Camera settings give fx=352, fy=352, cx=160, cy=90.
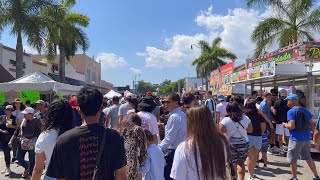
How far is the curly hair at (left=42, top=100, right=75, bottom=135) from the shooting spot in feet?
14.4

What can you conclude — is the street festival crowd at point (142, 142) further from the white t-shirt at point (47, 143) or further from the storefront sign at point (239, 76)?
the storefront sign at point (239, 76)

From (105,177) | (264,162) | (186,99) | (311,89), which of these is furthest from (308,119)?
(105,177)

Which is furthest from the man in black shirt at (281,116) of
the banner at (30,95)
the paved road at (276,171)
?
the banner at (30,95)

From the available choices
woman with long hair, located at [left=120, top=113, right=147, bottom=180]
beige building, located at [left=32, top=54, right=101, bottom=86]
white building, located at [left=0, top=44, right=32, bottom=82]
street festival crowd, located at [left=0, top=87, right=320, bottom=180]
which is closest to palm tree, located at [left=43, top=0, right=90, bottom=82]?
white building, located at [left=0, top=44, right=32, bottom=82]

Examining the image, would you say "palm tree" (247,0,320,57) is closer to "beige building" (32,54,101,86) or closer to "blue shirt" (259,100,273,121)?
"blue shirt" (259,100,273,121)

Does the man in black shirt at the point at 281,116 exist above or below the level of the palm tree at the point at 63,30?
below

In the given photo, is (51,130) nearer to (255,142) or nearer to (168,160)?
(168,160)

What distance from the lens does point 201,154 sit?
304 centimetres

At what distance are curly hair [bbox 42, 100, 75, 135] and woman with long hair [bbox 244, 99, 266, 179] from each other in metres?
4.03

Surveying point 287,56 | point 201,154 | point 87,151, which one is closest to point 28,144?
point 87,151

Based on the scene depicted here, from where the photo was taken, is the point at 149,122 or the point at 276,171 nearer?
the point at 149,122

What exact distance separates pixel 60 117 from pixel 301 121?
4.77 meters

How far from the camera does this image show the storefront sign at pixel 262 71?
36.2ft

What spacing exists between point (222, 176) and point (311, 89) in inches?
334
